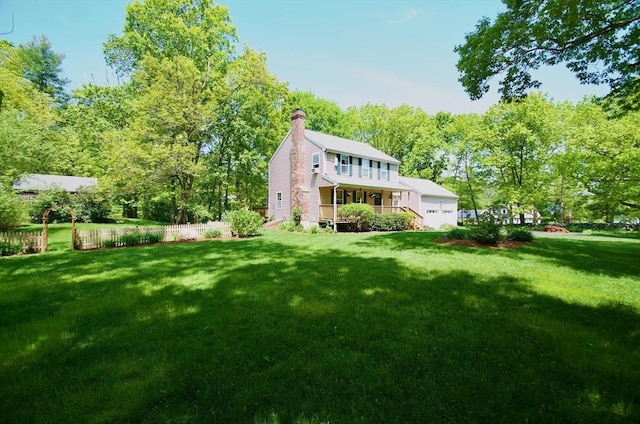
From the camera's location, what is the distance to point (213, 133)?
952 inches

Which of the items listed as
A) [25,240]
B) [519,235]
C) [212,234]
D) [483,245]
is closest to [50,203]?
[25,240]

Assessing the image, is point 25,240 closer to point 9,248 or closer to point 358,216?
point 9,248

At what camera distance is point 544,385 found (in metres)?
2.79

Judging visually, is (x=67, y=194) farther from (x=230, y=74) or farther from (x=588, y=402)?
(x=588, y=402)

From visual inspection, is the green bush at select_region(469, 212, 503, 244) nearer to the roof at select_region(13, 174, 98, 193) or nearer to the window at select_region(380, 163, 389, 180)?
the window at select_region(380, 163, 389, 180)

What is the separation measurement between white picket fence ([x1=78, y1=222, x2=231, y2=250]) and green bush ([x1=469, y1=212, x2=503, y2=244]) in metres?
12.0

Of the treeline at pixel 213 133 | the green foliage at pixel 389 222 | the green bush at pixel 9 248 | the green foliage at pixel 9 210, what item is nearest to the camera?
the green bush at pixel 9 248

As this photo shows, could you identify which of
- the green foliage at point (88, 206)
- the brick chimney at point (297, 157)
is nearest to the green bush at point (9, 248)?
the green foliage at point (88, 206)

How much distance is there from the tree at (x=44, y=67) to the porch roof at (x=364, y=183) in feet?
118

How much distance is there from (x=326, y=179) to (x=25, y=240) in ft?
52.7

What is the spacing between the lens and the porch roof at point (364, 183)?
70.4 feet

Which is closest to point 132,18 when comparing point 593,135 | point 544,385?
point 544,385

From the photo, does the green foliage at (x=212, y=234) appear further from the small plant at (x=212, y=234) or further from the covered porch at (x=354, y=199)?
the covered porch at (x=354, y=199)

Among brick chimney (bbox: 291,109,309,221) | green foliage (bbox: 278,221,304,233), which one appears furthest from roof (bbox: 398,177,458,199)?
green foliage (bbox: 278,221,304,233)
